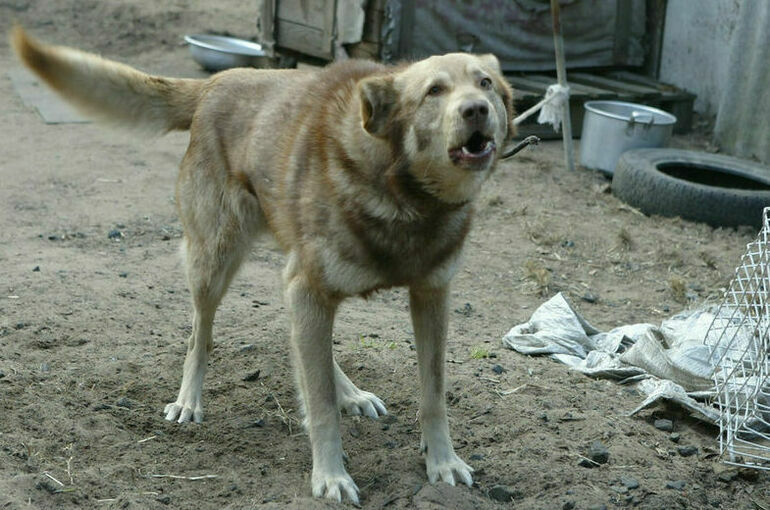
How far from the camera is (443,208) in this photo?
342cm

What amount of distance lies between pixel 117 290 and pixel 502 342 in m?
2.18

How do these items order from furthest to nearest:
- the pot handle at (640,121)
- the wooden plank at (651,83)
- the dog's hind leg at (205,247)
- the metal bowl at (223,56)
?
the metal bowl at (223,56), the wooden plank at (651,83), the pot handle at (640,121), the dog's hind leg at (205,247)

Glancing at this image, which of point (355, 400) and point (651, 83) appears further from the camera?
point (651, 83)

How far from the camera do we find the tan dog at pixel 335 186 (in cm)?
332

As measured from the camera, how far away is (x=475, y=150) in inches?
128

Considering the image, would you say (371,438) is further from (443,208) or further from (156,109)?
(156,109)

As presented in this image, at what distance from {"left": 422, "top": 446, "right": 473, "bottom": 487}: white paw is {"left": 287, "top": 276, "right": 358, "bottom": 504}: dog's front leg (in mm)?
321

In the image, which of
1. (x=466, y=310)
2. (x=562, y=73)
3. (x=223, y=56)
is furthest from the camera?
(x=223, y=56)

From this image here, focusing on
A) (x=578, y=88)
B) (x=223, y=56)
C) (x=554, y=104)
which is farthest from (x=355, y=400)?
(x=223, y=56)

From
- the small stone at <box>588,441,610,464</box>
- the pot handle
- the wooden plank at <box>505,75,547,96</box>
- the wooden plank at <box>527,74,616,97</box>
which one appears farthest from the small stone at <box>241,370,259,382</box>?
the wooden plank at <box>527,74,616,97</box>

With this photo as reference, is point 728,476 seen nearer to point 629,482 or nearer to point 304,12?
point 629,482

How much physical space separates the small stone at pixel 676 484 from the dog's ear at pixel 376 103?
1.68 metres

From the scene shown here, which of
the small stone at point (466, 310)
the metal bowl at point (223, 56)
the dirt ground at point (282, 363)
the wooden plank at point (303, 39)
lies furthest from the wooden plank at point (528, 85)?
the small stone at point (466, 310)

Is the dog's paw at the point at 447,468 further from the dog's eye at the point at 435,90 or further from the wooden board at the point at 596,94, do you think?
the wooden board at the point at 596,94
